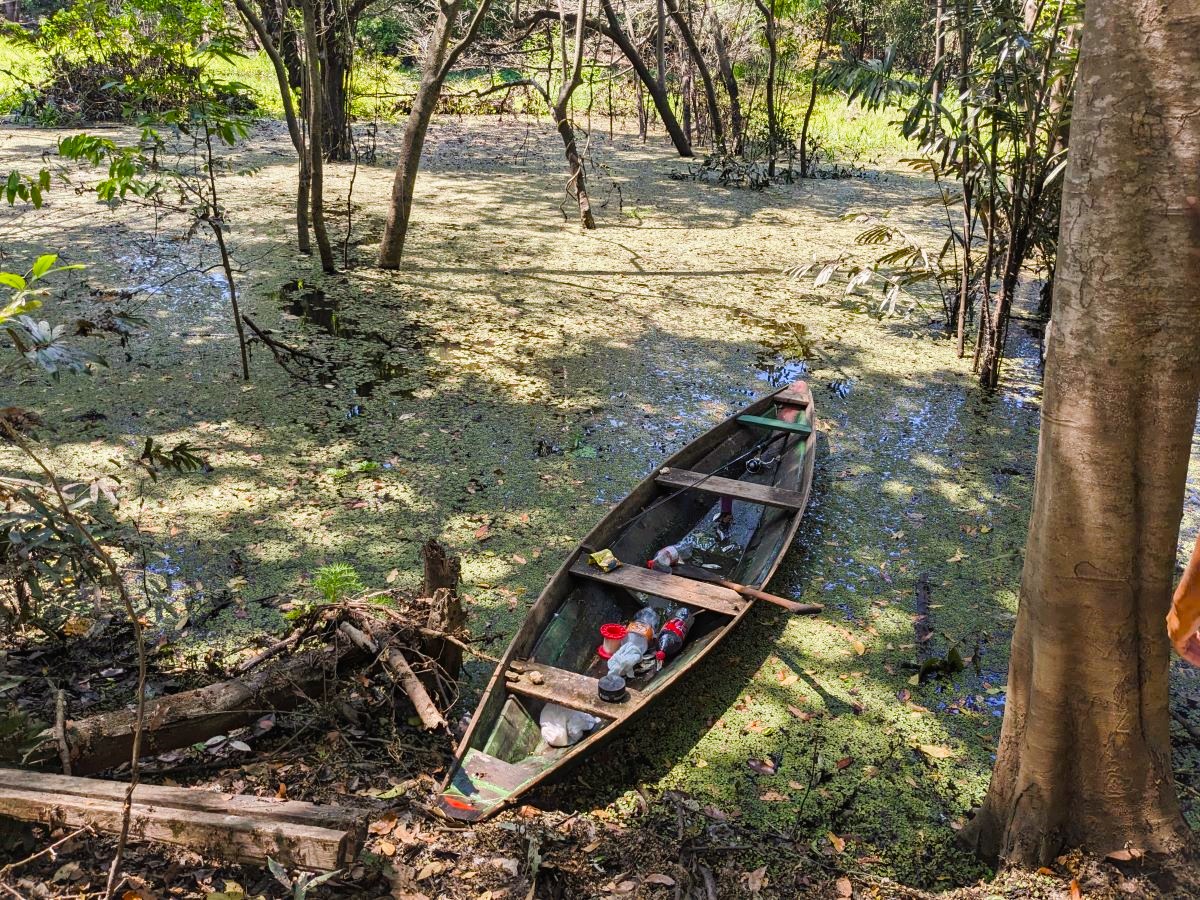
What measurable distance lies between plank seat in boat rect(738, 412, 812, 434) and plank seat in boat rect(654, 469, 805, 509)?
45 centimetres

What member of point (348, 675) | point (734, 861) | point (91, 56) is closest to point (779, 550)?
point (734, 861)

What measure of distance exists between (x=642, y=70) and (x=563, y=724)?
7.45 meters

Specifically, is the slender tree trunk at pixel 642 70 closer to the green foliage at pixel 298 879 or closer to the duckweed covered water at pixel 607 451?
the duckweed covered water at pixel 607 451

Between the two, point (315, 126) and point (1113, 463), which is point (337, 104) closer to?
point (315, 126)

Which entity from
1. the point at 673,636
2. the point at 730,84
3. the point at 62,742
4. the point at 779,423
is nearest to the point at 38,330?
the point at 62,742

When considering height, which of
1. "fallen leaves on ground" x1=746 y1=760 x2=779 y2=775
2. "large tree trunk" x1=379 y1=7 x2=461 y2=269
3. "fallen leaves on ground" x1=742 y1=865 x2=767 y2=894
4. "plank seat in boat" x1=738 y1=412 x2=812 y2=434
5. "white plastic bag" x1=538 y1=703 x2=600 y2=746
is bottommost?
"fallen leaves on ground" x1=746 y1=760 x2=779 y2=775

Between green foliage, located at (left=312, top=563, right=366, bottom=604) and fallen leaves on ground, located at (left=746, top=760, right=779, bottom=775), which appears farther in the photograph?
green foliage, located at (left=312, top=563, right=366, bottom=604)

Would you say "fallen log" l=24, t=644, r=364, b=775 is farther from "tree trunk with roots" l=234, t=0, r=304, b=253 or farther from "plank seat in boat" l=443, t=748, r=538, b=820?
"tree trunk with roots" l=234, t=0, r=304, b=253

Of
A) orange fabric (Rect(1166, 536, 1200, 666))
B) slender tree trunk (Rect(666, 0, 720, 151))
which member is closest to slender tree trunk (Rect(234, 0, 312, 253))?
slender tree trunk (Rect(666, 0, 720, 151))

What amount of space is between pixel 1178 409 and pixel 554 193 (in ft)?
23.8

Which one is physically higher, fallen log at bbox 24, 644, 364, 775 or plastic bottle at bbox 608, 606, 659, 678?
fallen log at bbox 24, 644, 364, 775

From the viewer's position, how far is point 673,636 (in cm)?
288

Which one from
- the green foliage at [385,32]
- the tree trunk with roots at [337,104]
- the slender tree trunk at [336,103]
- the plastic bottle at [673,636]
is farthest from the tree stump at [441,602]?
the green foliage at [385,32]

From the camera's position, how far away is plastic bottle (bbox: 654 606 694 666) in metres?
2.85
